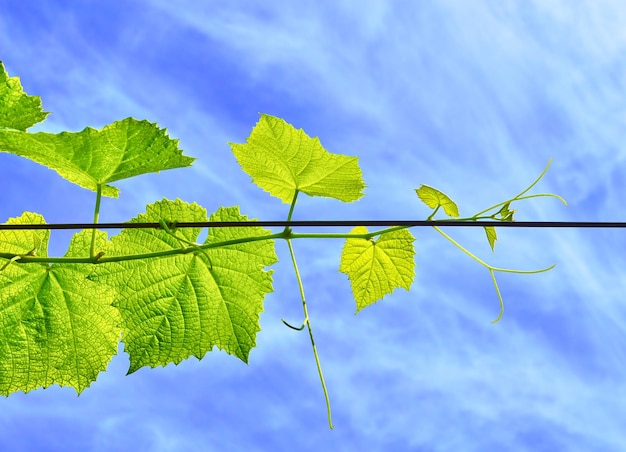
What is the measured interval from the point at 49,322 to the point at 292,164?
72 cm

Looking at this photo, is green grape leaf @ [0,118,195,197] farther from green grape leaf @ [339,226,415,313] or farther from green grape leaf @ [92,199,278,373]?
green grape leaf @ [339,226,415,313]

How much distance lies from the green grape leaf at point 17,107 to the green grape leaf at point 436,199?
2.82ft

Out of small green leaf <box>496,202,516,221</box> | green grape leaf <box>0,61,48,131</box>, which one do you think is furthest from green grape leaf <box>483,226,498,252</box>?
green grape leaf <box>0,61,48,131</box>

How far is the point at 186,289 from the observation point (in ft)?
5.36

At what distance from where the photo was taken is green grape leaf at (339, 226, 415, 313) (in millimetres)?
1851

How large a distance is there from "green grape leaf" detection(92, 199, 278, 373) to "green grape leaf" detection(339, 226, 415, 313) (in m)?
0.32

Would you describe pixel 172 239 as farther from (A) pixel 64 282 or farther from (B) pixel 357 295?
(B) pixel 357 295

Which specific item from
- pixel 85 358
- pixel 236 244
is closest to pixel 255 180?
pixel 236 244

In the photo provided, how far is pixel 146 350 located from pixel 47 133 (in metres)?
0.54

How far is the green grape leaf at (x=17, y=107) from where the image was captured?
4.97ft

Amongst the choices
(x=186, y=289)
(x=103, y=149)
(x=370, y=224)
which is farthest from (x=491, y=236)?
(x=103, y=149)

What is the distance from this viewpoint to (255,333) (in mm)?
1610

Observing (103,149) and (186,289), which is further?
(186,289)

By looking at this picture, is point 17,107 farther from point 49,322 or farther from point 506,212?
point 506,212
